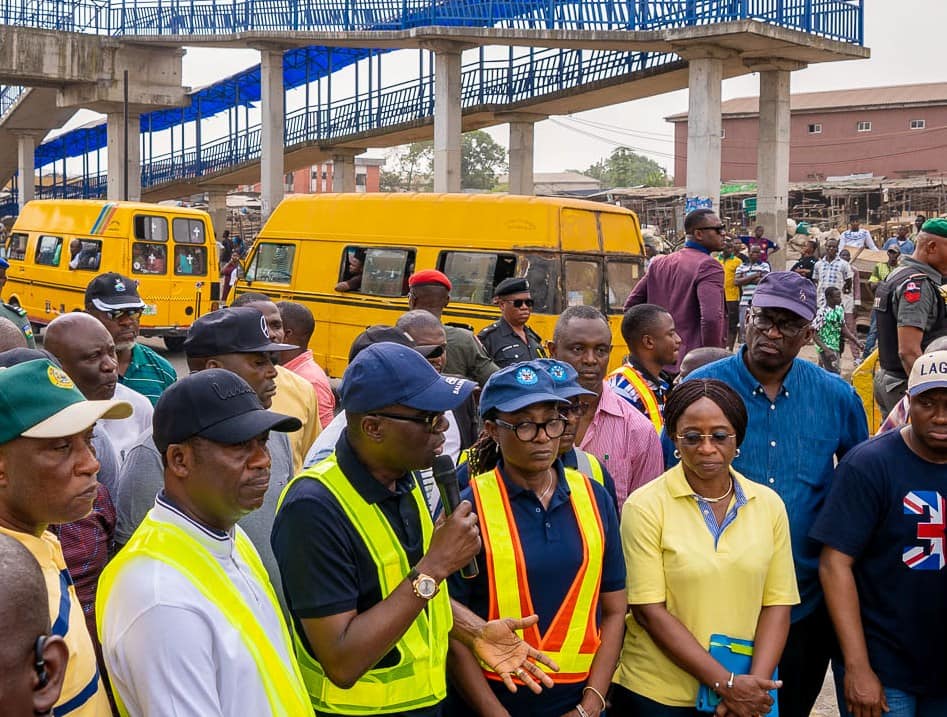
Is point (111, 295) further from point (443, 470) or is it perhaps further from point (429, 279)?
point (443, 470)

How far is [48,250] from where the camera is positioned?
17.9 meters

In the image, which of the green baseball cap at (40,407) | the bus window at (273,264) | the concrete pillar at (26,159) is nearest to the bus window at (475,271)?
the bus window at (273,264)

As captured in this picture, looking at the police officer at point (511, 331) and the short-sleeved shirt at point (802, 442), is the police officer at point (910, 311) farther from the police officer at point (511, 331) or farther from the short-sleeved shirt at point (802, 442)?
the police officer at point (511, 331)

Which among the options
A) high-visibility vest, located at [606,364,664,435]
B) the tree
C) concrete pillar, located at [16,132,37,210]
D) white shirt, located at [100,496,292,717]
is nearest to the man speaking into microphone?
white shirt, located at [100,496,292,717]

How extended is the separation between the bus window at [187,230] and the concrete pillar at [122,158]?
1345 cm

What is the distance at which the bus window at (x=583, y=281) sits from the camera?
1126 centimetres

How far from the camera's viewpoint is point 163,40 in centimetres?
2842

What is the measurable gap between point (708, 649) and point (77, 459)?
2043 millimetres

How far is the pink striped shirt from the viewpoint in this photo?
429 centimetres

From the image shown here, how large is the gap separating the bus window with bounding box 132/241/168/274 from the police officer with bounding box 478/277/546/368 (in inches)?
416

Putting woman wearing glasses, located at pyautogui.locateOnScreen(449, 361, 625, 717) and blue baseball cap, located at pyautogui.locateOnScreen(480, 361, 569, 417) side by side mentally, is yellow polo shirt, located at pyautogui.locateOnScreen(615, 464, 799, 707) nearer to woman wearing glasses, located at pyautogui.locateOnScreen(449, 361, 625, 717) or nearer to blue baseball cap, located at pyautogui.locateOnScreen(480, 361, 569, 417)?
woman wearing glasses, located at pyautogui.locateOnScreen(449, 361, 625, 717)

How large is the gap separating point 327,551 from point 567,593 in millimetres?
837

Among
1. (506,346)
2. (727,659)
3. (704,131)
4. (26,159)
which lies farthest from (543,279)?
(26,159)

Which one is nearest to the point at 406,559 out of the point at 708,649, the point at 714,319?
the point at 708,649
